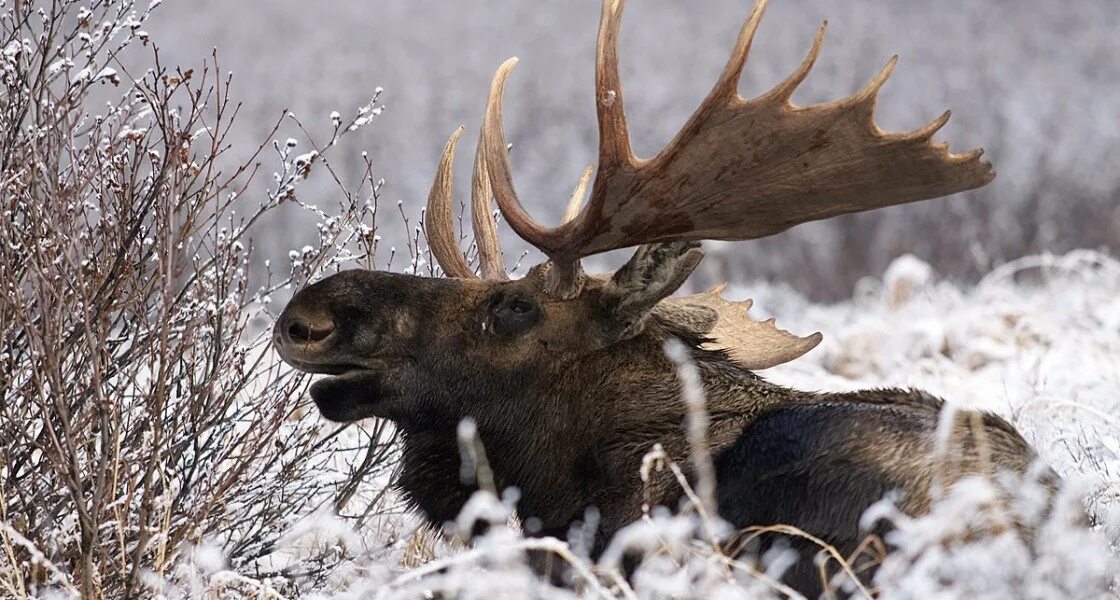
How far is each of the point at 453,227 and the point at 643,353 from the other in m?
0.81

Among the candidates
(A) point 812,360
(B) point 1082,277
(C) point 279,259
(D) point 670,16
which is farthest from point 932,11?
(A) point 812,360

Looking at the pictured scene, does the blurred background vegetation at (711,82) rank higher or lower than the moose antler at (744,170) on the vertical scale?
higher

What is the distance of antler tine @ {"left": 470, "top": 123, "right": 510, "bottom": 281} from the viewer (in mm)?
4535

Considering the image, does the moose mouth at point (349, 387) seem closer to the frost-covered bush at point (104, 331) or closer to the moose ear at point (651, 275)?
the frost-covered bush at point (104, 331)

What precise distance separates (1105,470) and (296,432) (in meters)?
2.62

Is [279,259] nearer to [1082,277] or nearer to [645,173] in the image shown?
[1082,277]

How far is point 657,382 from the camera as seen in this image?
13.1 feet

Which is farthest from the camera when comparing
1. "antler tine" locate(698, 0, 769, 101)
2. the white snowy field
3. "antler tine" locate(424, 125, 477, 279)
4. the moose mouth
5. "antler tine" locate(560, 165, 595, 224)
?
"antler tine" locate(560, 165, 595, 224)

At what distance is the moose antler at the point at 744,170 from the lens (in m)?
3.52

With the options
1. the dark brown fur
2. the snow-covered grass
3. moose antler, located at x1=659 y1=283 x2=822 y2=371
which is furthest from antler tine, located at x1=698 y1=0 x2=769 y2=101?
the snow-covered grass

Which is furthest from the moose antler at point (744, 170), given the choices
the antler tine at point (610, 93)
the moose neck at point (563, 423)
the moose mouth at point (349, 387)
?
the moose mouth at point (349, 387)

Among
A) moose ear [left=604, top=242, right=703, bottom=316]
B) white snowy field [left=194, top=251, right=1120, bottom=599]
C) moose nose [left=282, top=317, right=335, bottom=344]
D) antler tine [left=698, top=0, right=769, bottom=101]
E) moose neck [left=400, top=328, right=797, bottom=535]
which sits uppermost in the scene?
antler tine [left=698, top=0, right=769, bottom=101]

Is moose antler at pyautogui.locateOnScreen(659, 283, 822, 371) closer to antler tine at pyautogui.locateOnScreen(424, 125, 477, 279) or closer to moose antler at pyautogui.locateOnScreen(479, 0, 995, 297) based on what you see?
moose antler at pyautogui.locateOnScreen(479, 0, 995, 297)

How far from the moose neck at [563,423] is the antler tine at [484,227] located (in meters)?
0.56
